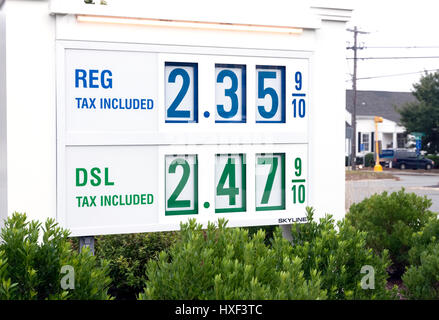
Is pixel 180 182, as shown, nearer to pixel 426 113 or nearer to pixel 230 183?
pixel 230 183

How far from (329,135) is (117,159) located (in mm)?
1860

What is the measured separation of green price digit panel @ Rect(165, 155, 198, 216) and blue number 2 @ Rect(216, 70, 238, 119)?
43 cm

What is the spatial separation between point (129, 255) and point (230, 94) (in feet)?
7.63

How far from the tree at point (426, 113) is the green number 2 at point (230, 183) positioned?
46.2m

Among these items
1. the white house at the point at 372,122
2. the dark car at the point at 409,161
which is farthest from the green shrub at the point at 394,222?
the white house at the point at 372,122

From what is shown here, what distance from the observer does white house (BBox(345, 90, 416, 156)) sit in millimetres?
59312

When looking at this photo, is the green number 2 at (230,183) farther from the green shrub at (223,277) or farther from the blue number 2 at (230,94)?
the green shrub at (223,277)

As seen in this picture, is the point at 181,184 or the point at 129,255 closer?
the point at 181,184

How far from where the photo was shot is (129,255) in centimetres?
642

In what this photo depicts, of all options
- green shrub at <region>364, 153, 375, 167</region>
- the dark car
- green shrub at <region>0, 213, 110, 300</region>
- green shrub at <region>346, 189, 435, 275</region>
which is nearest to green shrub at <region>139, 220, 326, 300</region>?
green shrub at <region>0, 213, 110, 300</region>

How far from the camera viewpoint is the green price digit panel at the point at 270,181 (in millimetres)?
5148

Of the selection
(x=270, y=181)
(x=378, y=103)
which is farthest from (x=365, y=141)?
(x=270, y=181)

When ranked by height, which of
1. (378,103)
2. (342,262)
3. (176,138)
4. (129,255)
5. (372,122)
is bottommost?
(129,255)
